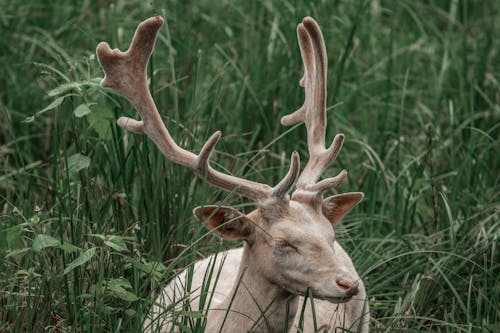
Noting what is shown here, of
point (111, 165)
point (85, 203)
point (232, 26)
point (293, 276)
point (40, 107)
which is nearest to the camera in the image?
point (293, 276)

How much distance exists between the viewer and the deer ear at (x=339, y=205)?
4.39m

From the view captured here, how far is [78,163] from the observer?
4617mm

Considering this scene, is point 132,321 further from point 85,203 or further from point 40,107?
point 40,107

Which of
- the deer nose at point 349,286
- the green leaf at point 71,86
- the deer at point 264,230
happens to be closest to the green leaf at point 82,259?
the deer at point 264,230

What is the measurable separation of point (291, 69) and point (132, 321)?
2274 millimetres

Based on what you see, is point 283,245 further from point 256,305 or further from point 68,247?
point 68,247

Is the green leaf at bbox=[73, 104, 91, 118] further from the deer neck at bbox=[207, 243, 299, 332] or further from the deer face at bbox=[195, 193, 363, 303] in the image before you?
the deer neck at bbox=[207, 243, 299, 332]

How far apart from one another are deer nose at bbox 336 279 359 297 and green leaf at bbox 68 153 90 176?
4.01 ft

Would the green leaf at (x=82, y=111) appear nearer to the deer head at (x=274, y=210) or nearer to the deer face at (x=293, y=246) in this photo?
the deer head at (x=274, y=210)

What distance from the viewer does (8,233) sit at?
14.0ft

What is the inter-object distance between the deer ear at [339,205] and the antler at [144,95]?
0.32 m

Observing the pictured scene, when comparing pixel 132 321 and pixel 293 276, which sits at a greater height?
pixel 293 276

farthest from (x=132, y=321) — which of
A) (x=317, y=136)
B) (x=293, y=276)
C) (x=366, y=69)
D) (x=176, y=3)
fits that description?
(x=366, y=69)

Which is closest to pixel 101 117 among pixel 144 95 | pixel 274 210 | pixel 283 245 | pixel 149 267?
pixel 144 95
